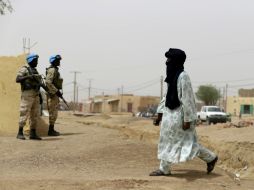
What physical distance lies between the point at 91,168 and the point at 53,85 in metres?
4.17

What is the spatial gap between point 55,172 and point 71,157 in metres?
1.15

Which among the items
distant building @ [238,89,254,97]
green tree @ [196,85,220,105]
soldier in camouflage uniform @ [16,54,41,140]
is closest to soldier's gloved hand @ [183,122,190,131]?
soldier in camouflage uniform @ [16,54,41,140]

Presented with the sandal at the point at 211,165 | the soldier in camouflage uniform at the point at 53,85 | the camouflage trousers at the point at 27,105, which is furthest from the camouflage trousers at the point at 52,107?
the sandal at the point at 211,165

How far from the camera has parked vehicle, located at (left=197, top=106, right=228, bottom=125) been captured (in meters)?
34.8

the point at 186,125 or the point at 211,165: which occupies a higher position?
the point at 186,125

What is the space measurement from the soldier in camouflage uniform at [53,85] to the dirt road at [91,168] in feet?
4.03

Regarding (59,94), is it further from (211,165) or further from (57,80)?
(211,165)

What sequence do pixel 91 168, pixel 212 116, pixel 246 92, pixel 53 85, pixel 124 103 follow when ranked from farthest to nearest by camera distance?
pixel 246 92
pixel 124 103
pixel 212 116
pixel 53 85
pixel 91 168

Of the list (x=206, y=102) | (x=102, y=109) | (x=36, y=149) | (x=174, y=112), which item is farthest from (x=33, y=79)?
(x=206, y=102)

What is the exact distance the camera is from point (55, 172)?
6.80m

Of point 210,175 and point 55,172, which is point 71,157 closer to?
point 55,172

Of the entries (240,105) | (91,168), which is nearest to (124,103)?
(240,105)

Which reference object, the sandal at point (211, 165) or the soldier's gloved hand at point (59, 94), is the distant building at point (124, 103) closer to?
the soldier's gloved hand at point (59, 94)

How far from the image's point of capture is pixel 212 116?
115ft
